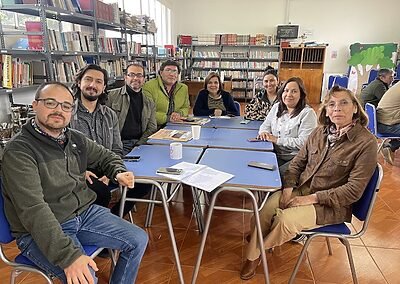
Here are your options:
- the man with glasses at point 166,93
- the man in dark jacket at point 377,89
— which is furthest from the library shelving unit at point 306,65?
the man with glasses at point 166,93

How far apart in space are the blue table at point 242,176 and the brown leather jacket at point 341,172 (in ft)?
0.89

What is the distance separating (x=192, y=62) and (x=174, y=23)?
1.38 m

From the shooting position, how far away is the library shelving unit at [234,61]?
9.27 metres

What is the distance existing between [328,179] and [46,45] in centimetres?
282

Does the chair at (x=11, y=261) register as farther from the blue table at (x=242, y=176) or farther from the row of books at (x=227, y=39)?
the row of books at (x=227, y=39)

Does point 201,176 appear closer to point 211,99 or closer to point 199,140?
point 199,140

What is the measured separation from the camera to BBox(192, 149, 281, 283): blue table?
1.57m

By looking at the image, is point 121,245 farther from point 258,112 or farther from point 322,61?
point 322,61

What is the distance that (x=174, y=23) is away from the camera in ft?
31.5

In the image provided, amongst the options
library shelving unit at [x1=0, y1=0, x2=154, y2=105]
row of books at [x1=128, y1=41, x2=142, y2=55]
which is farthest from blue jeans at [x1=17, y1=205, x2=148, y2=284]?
row of books at [x1=128, y1=41, x2=142, y2=55]

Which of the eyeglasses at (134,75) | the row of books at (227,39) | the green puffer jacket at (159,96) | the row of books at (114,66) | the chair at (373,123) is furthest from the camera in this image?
the row of books at (227,39)

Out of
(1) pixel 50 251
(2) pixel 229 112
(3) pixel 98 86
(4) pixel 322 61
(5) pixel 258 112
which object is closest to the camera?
(1) pixel 50 251

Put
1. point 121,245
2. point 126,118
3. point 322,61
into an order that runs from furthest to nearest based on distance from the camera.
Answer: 1. point 322,61
2. point 126,118
3. point 121,245

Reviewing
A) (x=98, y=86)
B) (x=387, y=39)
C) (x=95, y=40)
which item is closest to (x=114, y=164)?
(x=98, y=86)
